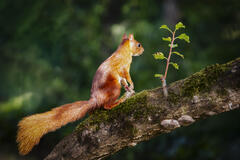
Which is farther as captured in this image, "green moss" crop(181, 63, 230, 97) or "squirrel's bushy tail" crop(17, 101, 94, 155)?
"squirrel's bushy tail" crop(17, 101, 94, 155)

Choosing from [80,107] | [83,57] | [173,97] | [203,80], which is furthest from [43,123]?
[83,57]

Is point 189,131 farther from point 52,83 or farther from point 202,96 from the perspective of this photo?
point 202,96

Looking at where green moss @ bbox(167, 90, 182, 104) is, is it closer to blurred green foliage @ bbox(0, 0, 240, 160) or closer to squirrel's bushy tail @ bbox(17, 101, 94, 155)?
squirrel's bushy tail @ bbox(17, 101, 94, 155)

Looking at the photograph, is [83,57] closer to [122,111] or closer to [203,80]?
[122,111]

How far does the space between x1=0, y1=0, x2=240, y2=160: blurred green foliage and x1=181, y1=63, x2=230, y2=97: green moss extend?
300 centimetres

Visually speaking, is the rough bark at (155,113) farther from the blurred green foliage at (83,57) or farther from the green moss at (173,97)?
the blurred green foliage at (83,57)

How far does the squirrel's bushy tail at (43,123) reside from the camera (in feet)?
5.47

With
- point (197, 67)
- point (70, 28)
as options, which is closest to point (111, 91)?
point (197, 67)

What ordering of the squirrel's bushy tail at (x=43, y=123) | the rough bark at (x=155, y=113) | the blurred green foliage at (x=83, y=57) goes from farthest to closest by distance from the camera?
1. the blurred green foliage at (x=83, y=57)
2. the squirrel's bushy tail at (x=43, y=123)
3. the rough bark at (x=155, y=113)

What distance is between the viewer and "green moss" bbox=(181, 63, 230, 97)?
140 cm

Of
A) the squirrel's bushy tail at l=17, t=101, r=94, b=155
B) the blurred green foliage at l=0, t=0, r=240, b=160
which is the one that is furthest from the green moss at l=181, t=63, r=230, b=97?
the blurred green foliage at l=0, t=0, r=240, b=160

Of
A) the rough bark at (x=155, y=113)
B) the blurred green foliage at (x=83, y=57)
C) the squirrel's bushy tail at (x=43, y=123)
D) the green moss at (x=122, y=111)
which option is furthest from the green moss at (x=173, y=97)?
the blurred green foliage at (x=83, y=57)

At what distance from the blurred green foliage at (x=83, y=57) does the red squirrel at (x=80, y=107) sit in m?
2.70

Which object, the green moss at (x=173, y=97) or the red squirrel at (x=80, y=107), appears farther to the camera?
the red squirrel at (x=80, y=107)
